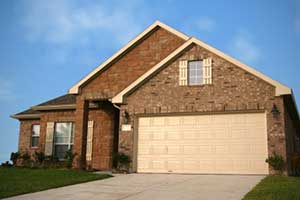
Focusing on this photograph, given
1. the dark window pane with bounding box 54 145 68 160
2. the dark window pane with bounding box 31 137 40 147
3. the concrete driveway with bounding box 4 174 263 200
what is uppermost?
the dark window pane with bounding box 31 137 40 147

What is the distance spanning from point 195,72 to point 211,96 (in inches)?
52.2

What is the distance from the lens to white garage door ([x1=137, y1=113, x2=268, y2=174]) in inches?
603

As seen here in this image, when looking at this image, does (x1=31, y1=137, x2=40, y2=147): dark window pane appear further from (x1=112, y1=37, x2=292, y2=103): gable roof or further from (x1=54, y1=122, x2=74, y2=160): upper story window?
(x1=112, y1=37, x2=292, y2=103): gable roof

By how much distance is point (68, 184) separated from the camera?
12.4 metres

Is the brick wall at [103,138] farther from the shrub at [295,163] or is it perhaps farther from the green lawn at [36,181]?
the shrub at [295,163]

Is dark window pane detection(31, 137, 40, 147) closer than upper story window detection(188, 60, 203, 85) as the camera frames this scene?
No

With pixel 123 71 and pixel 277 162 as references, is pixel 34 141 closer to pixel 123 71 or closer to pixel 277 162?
pixel 123 71

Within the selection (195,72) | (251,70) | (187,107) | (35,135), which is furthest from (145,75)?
(35,135)

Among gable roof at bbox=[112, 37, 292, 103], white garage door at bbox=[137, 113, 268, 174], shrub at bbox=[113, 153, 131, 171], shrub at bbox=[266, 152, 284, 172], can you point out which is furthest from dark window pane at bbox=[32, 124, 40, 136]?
shrub at bbox=[266, 152, 284, 172]

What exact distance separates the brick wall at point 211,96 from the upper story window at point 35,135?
8.42 meters

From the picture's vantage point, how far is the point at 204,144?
15961 millimetres

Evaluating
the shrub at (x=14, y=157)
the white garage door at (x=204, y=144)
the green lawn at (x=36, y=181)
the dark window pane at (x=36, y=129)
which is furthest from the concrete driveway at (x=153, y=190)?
the dark window pane at (x=36, y=129)

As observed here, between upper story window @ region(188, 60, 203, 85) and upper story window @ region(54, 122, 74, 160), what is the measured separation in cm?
831

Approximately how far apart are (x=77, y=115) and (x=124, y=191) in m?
9.40
